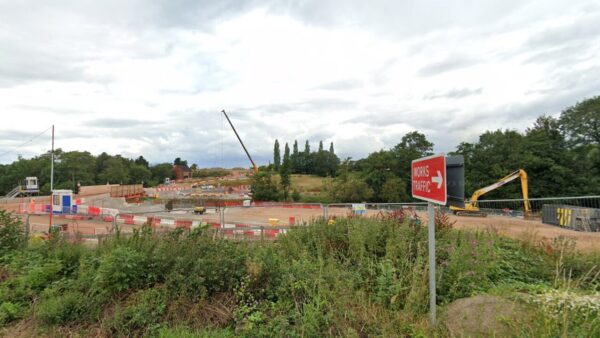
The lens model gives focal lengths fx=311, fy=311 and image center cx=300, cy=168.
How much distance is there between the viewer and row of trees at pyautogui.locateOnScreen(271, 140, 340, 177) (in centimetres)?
10806

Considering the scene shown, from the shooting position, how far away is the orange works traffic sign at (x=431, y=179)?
9.35 ft

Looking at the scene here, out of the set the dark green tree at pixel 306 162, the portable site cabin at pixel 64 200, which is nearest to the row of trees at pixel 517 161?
the portable site cabin at pixel 64 200

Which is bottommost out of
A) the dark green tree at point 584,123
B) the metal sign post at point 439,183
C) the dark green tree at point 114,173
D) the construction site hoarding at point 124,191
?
the construction site hoarding at point 124,191

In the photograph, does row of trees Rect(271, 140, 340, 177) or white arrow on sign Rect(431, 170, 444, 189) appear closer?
white arrow on sign Rect(431, 170, 444, 189)

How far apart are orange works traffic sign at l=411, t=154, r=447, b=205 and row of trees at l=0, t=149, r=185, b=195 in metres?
80.1

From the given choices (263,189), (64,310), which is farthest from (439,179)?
(263,189)

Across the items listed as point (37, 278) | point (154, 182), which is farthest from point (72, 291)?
point (154, 182)

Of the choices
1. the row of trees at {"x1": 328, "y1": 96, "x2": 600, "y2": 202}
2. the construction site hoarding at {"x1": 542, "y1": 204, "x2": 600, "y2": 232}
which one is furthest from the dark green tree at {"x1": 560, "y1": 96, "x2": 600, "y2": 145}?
the construction site hoarding at {"x1": 542, "y1": 204, "x2": 600, "y2": 232}

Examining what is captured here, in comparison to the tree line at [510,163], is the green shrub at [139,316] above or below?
below

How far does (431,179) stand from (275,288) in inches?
91.0

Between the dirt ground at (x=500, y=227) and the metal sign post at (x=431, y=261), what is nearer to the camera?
the metal sign post at (x=431, y=261)

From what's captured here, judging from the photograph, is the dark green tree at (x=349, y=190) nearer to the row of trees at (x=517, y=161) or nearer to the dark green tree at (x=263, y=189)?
the row of trees at (x=517, y=161)

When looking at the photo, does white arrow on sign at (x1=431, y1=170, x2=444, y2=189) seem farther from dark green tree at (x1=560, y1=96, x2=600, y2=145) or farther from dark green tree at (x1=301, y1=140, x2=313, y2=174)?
dark green tree at (x1=301, y1=140, x2=313, y2=174)

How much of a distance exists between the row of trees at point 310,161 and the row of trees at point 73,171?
1769 inches
